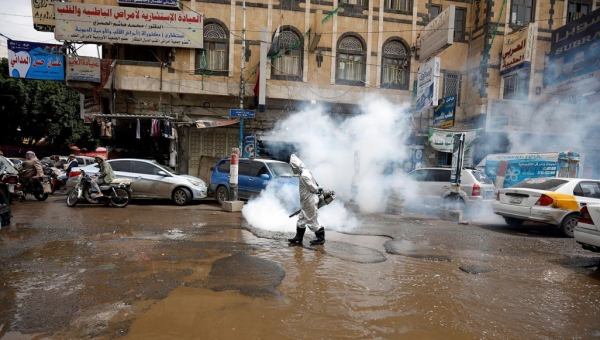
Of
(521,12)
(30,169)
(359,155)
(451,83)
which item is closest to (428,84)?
(451,83)

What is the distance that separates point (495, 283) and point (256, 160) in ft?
28.6

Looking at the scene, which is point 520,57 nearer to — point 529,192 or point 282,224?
point 529,192

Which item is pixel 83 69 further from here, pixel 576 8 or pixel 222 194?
pixel 576 8

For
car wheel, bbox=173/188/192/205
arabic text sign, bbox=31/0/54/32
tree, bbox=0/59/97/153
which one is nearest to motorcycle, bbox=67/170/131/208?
car wheel, bbox=173/188/192/205

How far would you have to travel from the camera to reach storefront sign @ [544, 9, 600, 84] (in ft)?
49.7

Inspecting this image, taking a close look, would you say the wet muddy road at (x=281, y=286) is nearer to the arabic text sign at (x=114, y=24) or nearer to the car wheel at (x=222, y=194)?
the car wheel at (x=222, y=194)

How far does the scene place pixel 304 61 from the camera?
58.5 ft

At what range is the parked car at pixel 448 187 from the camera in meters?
11.0

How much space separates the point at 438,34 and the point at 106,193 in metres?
15.0

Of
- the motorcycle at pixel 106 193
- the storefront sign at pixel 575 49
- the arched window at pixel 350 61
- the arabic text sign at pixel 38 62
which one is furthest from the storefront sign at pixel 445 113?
the arabic text sign at pixel 38 62

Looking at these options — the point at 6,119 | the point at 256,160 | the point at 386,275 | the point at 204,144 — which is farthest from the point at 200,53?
the point at 6,119

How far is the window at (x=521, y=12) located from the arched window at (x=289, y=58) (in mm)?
11248

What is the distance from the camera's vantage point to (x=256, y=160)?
1220 cm

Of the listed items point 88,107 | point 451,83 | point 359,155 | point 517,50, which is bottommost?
point 359,155
